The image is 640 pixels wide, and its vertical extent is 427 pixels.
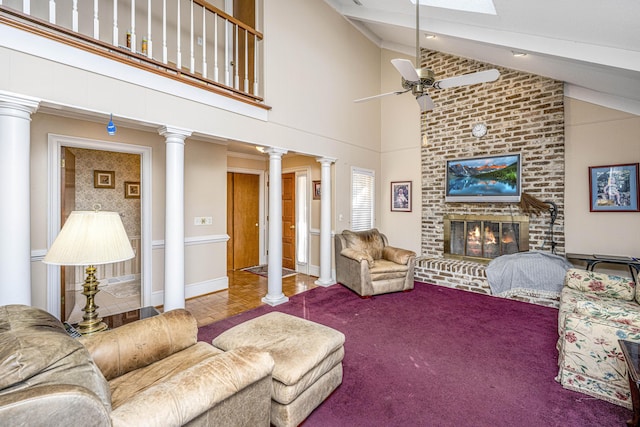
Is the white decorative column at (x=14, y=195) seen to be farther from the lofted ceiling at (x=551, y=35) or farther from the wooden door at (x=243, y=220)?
the lofted ceiling at (x=551, y=35)

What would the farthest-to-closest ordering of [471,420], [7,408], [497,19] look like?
[497,19] < [471,420] < [7,408]

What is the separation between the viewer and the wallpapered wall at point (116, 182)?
494cm

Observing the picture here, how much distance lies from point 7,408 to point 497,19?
4445 mm

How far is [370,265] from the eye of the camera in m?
4.45

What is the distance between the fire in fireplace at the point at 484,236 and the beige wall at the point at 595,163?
24.2 inches

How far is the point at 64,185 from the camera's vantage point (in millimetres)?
3324

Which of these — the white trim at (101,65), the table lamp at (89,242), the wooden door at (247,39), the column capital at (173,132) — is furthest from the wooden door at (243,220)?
the table lamp at (89,242)

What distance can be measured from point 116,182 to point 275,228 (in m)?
3.26

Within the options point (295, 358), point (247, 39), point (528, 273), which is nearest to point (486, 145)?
point (528, 273)

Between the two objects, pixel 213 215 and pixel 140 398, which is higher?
pixel 213 215

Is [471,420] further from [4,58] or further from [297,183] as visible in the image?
[297,183]

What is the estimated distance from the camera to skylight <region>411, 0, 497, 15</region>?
3.08 metres

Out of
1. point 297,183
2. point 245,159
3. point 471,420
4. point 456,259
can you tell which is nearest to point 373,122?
point 297,183

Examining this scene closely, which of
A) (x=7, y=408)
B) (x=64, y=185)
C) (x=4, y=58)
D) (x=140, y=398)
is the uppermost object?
(x=4, y=58)
